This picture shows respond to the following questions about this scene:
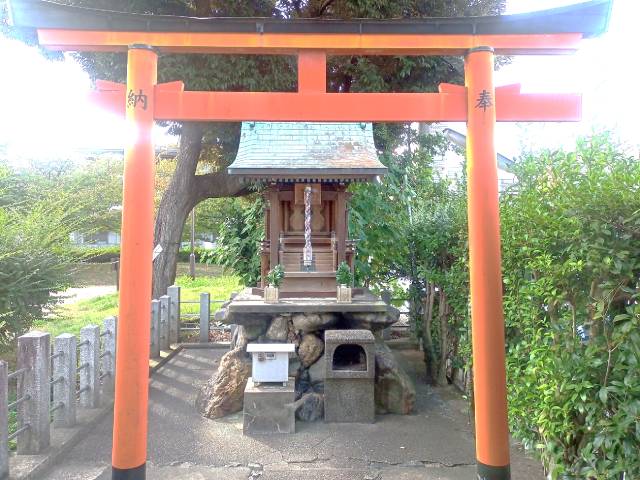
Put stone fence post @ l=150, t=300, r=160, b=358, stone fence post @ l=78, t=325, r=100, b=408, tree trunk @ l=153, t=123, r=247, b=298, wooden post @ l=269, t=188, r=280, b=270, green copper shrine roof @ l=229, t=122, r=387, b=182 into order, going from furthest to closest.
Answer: tree trunk @ l=153, t=123, r=247, b=298, stone fence post @ l=150, t=300, r=160, b=358, wooden post @ l=269, t=188, r=280, b=270, green copper shrine roof @ l=229, t=122, r=387, b=182, stone fence post @ l=78, t=325, r=100, b=408

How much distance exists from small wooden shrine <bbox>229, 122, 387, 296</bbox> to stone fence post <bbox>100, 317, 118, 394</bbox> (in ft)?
8.48

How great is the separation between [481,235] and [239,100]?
2191mm

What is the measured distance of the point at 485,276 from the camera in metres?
3.28

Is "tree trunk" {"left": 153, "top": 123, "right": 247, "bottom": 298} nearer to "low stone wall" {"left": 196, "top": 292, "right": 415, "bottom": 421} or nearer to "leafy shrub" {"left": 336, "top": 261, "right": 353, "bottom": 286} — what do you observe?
"low stone wall" {"left": 196, "top": 292, "right": 415, "bottom": 421}

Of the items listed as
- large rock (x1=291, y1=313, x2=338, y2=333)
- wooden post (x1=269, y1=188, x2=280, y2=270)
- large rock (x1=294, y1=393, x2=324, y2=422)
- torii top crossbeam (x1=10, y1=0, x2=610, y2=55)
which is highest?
torii top crossbeam (x1=10, y1=0, x2=610, y2=55)

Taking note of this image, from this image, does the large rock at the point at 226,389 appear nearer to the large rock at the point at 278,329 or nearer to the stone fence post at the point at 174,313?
the large rock at the point at 278,329

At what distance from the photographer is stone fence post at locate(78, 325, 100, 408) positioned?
18.1 ft

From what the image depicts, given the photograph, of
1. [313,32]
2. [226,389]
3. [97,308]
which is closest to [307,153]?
[313,32]

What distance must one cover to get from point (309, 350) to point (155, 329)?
3.78 metres

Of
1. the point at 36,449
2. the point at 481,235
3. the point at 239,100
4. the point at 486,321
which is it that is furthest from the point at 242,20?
the point at 36,449

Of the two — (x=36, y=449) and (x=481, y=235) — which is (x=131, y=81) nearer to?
(x=481, y=235)

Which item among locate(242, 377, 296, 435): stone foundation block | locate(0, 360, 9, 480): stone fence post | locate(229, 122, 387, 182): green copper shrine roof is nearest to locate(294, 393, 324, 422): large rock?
locate(242, 377, 296, 435): stone foundation block

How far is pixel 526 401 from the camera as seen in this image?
3166 mm

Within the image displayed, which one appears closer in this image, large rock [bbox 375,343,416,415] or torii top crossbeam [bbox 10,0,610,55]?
torii top crossbeam [bbox 10,0,610,55]
